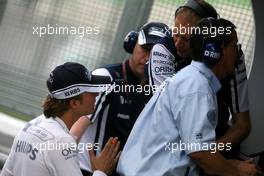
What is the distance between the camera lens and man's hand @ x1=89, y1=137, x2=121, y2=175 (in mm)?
2889

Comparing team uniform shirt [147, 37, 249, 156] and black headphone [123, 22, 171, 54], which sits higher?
black headphone [123, 22, 171, 54]

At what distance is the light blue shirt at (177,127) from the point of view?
8.10 feet

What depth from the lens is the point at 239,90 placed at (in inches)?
120

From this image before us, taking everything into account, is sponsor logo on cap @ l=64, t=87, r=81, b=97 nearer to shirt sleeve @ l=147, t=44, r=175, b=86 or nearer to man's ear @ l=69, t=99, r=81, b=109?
man's ear @ l=69, t=99, r=81, b=109

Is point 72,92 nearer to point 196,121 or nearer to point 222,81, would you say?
point 196,121

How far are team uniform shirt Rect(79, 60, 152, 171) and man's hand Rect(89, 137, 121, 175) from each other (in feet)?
0.52

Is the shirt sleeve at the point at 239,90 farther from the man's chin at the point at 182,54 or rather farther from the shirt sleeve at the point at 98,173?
the shirt sleeve at the point at 98,173

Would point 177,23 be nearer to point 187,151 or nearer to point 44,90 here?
point 187,151

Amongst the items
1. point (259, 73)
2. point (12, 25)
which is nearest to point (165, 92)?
point (259, 73)

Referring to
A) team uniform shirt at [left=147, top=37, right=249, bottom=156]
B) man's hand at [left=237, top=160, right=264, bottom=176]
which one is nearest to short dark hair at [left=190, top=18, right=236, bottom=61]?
team uniform shirt at [left=147, top=37, right=249, bottom=156]

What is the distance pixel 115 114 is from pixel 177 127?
2.03 ft

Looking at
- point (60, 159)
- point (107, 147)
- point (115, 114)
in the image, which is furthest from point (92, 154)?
point (60, 159)

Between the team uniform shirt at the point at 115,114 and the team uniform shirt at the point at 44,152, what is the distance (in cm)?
55

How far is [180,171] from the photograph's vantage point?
101 inches
